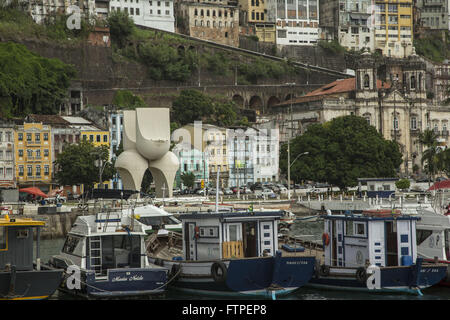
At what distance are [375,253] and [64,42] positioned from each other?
114382 mm

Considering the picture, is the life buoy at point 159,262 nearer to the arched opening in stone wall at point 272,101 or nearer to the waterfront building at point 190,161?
the waterfront building at point 190,161

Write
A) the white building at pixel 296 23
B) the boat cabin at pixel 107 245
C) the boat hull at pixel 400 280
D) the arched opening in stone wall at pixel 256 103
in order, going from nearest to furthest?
the boat cabin at pixel 107 245 < the boat hull at pixel 400 280 < the arched opening in stone wall at pixel 256 103 < the white building at pixel 296 23

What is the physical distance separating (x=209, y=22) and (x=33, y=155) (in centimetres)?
7917

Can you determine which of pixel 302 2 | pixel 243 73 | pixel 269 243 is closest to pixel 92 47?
pixel 243 73

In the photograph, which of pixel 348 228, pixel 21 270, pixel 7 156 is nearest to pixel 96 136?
pixel 7 156

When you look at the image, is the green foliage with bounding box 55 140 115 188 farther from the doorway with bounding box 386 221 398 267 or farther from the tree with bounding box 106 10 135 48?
the doorway with bounding box 386 221 398 267

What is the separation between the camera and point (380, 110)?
155 metres

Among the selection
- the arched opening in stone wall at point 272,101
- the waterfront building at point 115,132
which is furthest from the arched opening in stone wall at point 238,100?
the waterfront building at point 115,132

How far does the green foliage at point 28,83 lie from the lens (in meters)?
134

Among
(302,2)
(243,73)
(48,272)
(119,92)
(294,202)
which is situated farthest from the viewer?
(302,2)

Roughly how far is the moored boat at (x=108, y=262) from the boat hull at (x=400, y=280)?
339 inches

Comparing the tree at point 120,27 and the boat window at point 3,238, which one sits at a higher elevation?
the tree at point 120,27

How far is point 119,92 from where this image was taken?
153 metres
